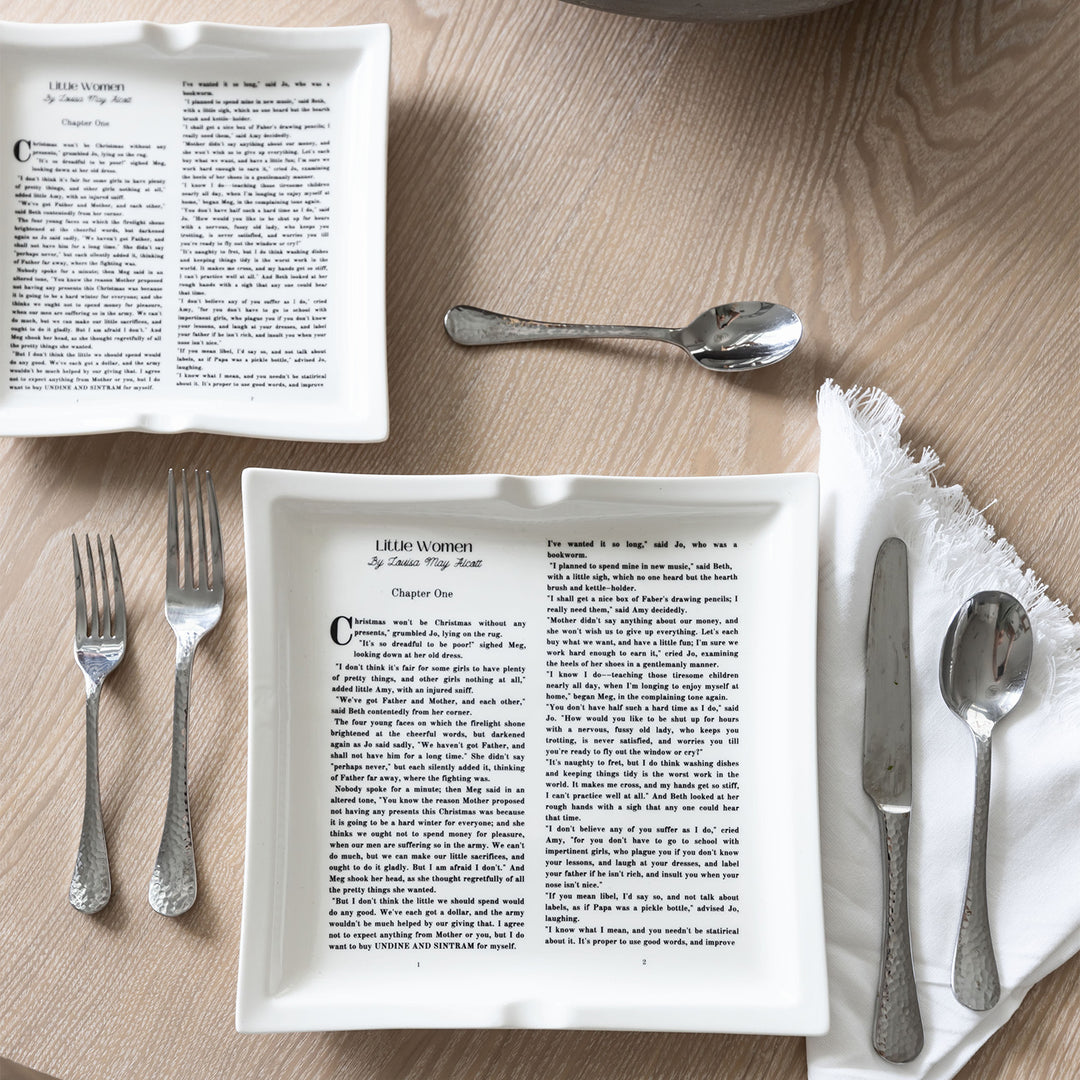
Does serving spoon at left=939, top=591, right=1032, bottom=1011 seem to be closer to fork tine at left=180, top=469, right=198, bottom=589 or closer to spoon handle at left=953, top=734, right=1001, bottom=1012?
spoon handle at left=953, top=734, right=1001, bottom=1012

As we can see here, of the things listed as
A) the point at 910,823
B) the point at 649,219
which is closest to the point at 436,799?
the point at 910,823

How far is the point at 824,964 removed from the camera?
0.52m

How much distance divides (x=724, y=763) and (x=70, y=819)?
1.31ft

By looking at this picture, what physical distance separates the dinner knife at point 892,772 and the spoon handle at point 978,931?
3 centimetres

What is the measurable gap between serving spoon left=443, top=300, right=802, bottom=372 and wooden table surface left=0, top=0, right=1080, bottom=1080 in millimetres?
12

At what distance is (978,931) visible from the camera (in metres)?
0.54

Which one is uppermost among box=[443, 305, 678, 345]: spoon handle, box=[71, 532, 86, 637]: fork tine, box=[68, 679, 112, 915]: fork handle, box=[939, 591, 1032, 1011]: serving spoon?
box=[443, 305, 678, 345]: spoon handle

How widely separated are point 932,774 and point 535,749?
24 centimetres

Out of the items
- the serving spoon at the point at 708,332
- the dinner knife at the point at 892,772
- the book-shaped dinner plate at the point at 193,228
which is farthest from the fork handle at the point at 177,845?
the dinner knife at the point at 892,772

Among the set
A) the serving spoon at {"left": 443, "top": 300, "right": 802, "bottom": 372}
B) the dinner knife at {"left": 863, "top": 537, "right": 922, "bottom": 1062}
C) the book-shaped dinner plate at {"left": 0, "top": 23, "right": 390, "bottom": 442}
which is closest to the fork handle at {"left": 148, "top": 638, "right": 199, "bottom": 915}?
the book-shaped dinner plate at {"left": 0, "top": 23, "right": 390, "bottom": 442}

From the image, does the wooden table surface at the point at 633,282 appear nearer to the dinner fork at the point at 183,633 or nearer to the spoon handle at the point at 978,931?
the dinner fork at the point at 183,633

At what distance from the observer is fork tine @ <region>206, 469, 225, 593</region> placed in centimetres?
58

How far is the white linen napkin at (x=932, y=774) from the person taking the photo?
54 centimetres

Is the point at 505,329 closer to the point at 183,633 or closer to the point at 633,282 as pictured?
the point at 633,282
